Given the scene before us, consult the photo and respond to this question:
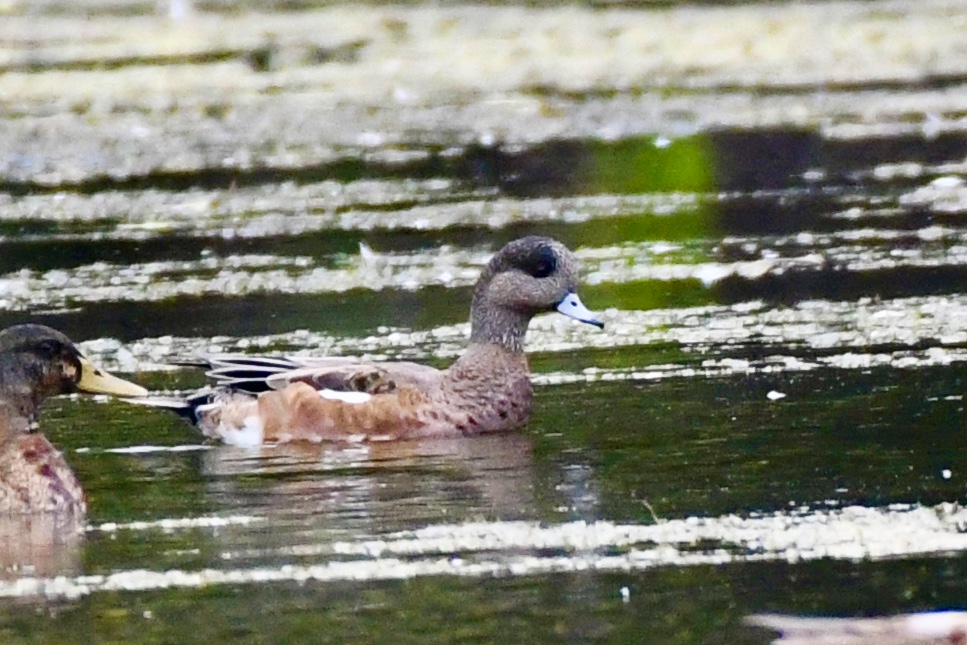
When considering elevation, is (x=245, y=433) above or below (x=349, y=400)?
below

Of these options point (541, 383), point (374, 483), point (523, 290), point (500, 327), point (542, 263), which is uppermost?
point (542, 263)

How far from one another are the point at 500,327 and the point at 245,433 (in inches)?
50.8

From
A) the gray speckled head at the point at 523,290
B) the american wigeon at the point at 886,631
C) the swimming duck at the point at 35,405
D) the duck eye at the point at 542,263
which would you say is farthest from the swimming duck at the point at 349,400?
the american wigeon at the point at 886,631

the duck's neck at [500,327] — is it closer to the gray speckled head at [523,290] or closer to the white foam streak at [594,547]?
the gray speckled head at [523,290]

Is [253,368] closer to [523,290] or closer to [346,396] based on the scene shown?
[346,396]

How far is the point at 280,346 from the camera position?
12789mm

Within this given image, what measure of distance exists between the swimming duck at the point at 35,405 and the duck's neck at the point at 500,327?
1.82 m

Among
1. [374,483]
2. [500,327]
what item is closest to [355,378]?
[500,327]

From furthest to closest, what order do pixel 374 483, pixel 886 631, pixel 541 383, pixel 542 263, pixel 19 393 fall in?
pixel 541 383 → pixel 542 263 → pixel 19 393 → pixel 374 483 → pixel 886 631

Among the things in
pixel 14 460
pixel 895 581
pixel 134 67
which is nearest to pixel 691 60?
pixel 134 67

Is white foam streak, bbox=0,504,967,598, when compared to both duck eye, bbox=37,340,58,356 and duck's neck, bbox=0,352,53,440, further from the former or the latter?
duck eye, bbox=37,340,58,356

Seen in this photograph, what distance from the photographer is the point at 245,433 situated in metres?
11.1

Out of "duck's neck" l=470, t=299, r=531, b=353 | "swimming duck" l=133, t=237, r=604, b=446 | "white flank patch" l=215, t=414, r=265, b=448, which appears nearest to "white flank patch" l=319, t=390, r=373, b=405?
"swimming duck" l=133, t=237, r=604, b=446

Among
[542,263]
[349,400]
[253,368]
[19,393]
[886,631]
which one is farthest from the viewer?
[542,263]
